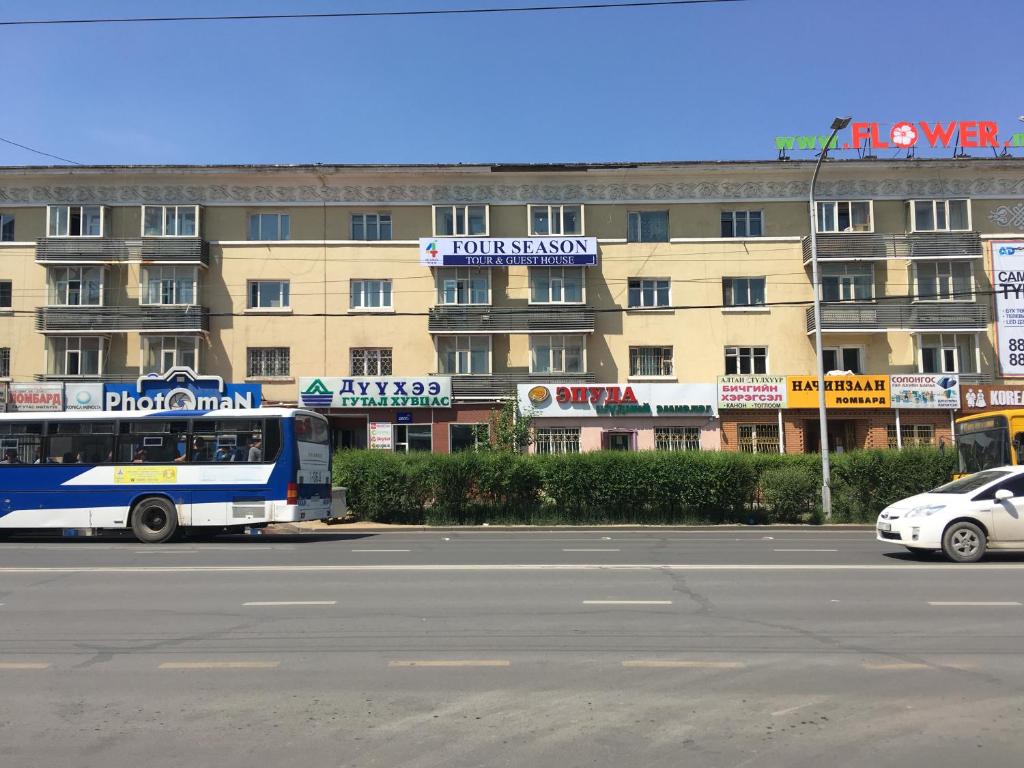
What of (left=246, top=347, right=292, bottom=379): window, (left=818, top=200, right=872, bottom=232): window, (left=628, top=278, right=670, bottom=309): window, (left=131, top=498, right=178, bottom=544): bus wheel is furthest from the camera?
(left=628, top=278, right=670, bottom=309): window

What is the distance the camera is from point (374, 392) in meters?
35.1

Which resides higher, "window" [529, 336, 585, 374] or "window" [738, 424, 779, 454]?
"window" [529, 336, 585, 374]

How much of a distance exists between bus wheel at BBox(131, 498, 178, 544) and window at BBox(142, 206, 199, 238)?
67.4ft

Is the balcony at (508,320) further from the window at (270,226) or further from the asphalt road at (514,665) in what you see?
the asphalt road at (514,665)

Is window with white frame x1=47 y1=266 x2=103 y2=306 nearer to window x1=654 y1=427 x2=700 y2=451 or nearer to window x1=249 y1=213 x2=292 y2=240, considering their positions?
window x1=249 y1=213 x2=292 y2=240

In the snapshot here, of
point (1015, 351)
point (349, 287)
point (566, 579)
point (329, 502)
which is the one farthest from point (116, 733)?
point (1015, 351)

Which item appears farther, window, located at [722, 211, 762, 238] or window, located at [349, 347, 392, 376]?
window, located at [722, 211, 762, 238]

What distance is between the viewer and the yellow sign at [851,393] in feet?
114

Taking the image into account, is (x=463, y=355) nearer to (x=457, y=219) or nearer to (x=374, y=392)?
(x=374, y=392)

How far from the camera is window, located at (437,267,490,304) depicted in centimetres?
3612

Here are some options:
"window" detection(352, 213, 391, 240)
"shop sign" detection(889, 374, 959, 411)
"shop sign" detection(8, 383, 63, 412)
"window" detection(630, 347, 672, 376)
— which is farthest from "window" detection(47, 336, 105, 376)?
"shop sign" detection(889, 374, 959, 411)

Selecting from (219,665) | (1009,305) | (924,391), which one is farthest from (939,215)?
(219,665)

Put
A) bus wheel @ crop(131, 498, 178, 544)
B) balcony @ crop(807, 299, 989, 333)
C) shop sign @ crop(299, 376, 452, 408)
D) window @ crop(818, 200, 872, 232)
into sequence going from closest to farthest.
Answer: bus wheel @ crop(131, 498, 178, 544) → shop sign @ crop(299, 376, 452, 408) → balcony @ crop(807, 299, 989, 333) → window @ crop(818, 200, 872, 232)

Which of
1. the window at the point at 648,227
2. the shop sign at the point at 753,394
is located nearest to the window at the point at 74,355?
the window at the point at 648,227
